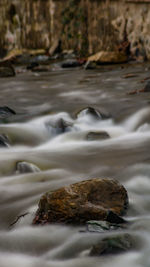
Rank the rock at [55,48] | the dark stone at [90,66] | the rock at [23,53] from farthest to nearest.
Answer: the rock at [23,53], the rock at [55,48], the dark stone at [90,66]

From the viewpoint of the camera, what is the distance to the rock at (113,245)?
217 cm

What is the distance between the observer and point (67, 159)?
13.3 feet

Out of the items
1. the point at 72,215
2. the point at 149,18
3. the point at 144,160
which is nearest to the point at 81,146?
the point at 144,160

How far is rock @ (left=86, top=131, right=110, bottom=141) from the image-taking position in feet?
15.3

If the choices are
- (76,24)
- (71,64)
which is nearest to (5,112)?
(71,64)

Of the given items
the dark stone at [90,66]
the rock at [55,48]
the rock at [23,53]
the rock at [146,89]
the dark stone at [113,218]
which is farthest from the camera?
the rock at [23,53]

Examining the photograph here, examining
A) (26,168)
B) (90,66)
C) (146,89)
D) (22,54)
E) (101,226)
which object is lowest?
(22,54)

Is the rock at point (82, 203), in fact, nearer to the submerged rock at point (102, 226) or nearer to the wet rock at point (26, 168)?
the submerged rock at point (102, 226)

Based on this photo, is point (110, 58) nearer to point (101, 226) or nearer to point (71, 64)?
point (71, 64)

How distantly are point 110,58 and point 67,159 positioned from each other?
754cm

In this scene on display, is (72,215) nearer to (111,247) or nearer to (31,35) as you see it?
(111,247)

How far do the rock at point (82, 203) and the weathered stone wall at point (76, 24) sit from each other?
8.32 m

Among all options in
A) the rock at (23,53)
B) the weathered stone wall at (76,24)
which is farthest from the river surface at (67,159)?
the rock at (23,53)

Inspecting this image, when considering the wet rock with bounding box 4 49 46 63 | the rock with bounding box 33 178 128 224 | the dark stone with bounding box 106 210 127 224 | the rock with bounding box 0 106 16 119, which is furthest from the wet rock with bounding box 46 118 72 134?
the wet rock with bounding box 4 49 46 63
